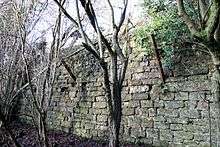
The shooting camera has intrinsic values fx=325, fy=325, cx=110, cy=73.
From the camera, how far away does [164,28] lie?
17.5ft

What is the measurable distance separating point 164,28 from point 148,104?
1.35 metres

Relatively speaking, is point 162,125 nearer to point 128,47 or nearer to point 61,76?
point 128,47

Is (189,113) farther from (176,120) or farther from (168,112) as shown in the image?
(168,112)

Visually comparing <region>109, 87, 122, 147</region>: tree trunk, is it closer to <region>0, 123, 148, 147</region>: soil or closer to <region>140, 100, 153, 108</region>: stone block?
<region>140, 100, 153, 108</region>: stone block

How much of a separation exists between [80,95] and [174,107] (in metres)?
2.69

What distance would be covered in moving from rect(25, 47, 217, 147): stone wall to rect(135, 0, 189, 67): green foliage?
0.83ft

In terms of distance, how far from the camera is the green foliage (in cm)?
518

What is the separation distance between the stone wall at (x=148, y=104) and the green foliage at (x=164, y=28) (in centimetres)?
25

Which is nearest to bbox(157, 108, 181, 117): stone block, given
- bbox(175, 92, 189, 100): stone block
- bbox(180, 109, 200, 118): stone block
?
bbox(180, 109, 200, 118): stone block

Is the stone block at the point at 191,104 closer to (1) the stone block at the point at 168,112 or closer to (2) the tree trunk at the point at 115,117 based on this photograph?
(1) the stone block at the point at 168,112

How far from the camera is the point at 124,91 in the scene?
6.20 m

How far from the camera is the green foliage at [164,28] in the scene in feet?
17.0

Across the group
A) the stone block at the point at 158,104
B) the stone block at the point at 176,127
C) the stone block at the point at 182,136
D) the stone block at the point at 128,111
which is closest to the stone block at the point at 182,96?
the stone block at the point at 158,104

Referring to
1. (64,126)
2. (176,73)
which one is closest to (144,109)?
(176,73)
